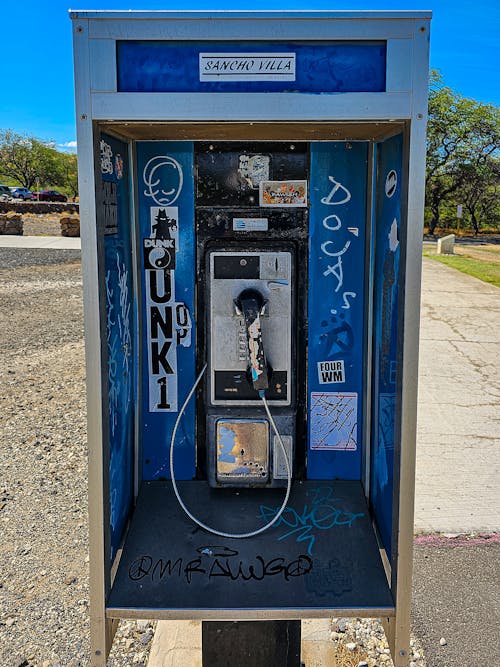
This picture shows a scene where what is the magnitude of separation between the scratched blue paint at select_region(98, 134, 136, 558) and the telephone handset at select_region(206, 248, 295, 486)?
0.84 feet

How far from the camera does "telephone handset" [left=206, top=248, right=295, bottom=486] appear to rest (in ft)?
6.89

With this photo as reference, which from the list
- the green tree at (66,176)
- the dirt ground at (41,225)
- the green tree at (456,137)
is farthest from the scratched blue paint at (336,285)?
the green tree at (66,176)

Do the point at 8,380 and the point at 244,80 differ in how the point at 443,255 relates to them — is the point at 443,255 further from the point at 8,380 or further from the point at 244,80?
the point at 244,80

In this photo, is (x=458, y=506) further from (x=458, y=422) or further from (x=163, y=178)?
(x=163, y=178)

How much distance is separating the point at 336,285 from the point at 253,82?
834 millimetres

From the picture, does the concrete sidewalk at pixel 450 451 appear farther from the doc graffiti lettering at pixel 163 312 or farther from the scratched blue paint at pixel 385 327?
the doc graffiti lettering at pixel 163 312

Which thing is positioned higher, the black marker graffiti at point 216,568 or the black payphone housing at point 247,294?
the black payphone housing at point 247,294

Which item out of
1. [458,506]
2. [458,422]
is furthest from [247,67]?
[458,422]

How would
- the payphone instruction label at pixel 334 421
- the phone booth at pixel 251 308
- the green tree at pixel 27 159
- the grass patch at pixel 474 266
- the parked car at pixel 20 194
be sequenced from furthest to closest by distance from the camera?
the green tree at pixel 27 159 → the parked car at pixel 20 194 → the grass patch at pixel 474 266 → the payphone instruction label at pixel 334 421 → the phone booth at pixel 251 308

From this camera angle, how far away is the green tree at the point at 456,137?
23.2 meters

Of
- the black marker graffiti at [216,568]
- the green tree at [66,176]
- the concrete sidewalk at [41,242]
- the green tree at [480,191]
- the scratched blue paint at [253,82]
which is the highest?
the green tree at [66,176]

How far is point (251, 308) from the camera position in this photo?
206 centimetres

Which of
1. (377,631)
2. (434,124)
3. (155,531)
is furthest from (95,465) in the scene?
(434,124)

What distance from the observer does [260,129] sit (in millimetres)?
1883
